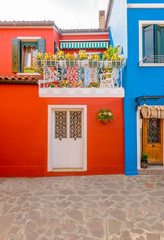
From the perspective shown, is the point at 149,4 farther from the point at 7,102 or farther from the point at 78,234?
the point at 78,234

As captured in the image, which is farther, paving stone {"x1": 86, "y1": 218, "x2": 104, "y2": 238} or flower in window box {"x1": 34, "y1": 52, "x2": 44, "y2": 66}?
flower in window box {"x1": 34, "y1": 52, "x2": 44, "y2": 66}

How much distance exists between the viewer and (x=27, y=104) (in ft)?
24.8

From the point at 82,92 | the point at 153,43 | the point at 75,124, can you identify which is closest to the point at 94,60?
the point at 82,92

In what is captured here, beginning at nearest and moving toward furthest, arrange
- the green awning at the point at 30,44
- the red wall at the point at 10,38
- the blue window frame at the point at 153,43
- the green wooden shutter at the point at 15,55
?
the blue window frame at the point at 153,43 → the green wooden shutter at the point at 15,55 → the red wall at the point at 10,38 → the green awning at the point at 30,44

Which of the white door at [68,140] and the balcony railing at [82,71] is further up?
the balcony railing at [82,71]

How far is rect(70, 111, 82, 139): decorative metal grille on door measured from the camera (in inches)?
314

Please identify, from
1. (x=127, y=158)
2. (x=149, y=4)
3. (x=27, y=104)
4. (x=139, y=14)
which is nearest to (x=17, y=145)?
(x=27, y=104)

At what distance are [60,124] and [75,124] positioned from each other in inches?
32.7

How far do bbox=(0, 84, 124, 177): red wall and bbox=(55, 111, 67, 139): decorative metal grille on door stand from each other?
62 centimetres

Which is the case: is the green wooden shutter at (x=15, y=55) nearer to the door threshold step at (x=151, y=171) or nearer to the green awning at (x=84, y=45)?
the green awning at (x=84, y=45)

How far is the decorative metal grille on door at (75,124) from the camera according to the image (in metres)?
7.97

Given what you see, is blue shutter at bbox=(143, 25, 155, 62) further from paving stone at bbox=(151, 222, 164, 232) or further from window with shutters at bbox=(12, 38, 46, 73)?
paving stone at bbox=(151, 222, 164, 232)

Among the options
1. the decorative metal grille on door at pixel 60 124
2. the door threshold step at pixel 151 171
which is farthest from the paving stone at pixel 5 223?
the door threshold step at pixel 151 171

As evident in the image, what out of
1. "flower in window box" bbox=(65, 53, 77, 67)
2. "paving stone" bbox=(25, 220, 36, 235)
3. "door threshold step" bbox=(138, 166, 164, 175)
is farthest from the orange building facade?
"paving stone" bbox=(25, 220, 36, 235)
